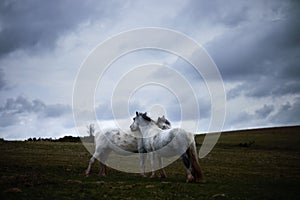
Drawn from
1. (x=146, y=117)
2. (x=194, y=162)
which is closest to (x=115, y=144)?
(x=146, y=117)

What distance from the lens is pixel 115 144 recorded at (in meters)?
18.5

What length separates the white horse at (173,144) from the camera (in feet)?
52.4

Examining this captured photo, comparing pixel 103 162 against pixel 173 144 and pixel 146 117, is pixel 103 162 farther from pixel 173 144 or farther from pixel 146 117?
pixel 173 144

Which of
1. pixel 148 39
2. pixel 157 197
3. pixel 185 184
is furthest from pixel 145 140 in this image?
pixel 148 39

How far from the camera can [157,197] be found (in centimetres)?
1202

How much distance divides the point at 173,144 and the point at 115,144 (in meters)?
3.73

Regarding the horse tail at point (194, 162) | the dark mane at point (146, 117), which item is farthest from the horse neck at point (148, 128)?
the horse tail at point (194, 162)

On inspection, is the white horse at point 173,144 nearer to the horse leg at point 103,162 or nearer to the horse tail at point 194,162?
the horse tail at point 194,162

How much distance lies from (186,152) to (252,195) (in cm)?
374

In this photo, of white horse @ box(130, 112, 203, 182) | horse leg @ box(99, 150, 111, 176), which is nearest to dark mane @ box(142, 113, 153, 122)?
white horse @ box(130, 112, 203, 182)

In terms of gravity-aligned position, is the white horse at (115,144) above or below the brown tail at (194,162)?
above

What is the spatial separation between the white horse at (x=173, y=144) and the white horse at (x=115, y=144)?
0.50 metres

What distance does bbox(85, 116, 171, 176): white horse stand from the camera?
59.9ft

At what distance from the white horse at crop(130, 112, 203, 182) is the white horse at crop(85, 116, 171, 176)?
495mm
